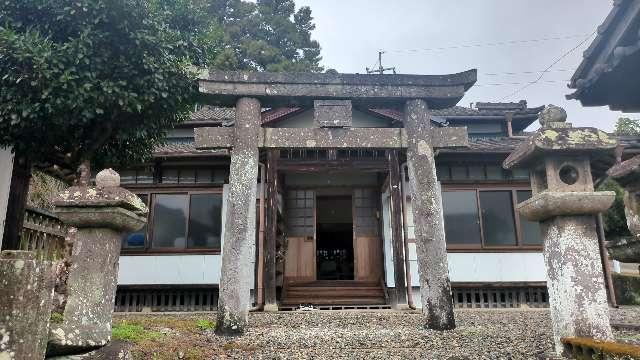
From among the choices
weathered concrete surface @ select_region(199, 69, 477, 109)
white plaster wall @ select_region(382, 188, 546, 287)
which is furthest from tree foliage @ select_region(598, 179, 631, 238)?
weathered concrete surface @ select_region(199, 69, 477, 109)

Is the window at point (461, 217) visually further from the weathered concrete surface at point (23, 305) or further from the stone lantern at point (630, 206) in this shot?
the weathered concrete surface at point (23, 305)

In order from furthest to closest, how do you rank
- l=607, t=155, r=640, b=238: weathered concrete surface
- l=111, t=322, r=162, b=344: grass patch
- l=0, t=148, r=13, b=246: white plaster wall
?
l=0, t=148, r=13, b=246: white plaster wall
l=111, t=322, r=162, b=344: grass patch
l=607, t=155, r=640, b=238: weathered concrete surface

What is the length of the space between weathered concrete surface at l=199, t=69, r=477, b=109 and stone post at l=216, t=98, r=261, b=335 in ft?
0.92

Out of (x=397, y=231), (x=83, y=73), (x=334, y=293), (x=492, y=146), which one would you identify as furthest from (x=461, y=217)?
(x=83, y=73)

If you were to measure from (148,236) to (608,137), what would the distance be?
11.3 m

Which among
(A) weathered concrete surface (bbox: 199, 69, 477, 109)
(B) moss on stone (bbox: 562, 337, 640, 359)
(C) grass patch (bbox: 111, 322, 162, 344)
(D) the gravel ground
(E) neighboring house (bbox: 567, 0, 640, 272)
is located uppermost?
(A) weathered concrete surface (bbox: 199, 69, 477, 109)

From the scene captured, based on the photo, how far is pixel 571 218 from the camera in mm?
4410

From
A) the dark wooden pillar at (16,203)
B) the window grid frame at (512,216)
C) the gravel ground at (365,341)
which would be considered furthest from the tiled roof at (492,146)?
the dark wooden pillar at (16,203)

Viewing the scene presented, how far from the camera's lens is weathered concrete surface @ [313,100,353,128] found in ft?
24.7

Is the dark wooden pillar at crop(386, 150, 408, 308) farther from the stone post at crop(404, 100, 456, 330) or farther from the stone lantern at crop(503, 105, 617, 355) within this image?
the stone lantern at crop(503, 105, 617, 355)

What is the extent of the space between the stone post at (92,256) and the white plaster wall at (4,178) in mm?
6234

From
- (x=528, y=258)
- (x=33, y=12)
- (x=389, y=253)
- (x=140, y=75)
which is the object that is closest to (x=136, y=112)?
(x=140, y=75)

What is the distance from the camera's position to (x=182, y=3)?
→ 26.6 ft

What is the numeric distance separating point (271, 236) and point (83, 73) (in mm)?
5787
